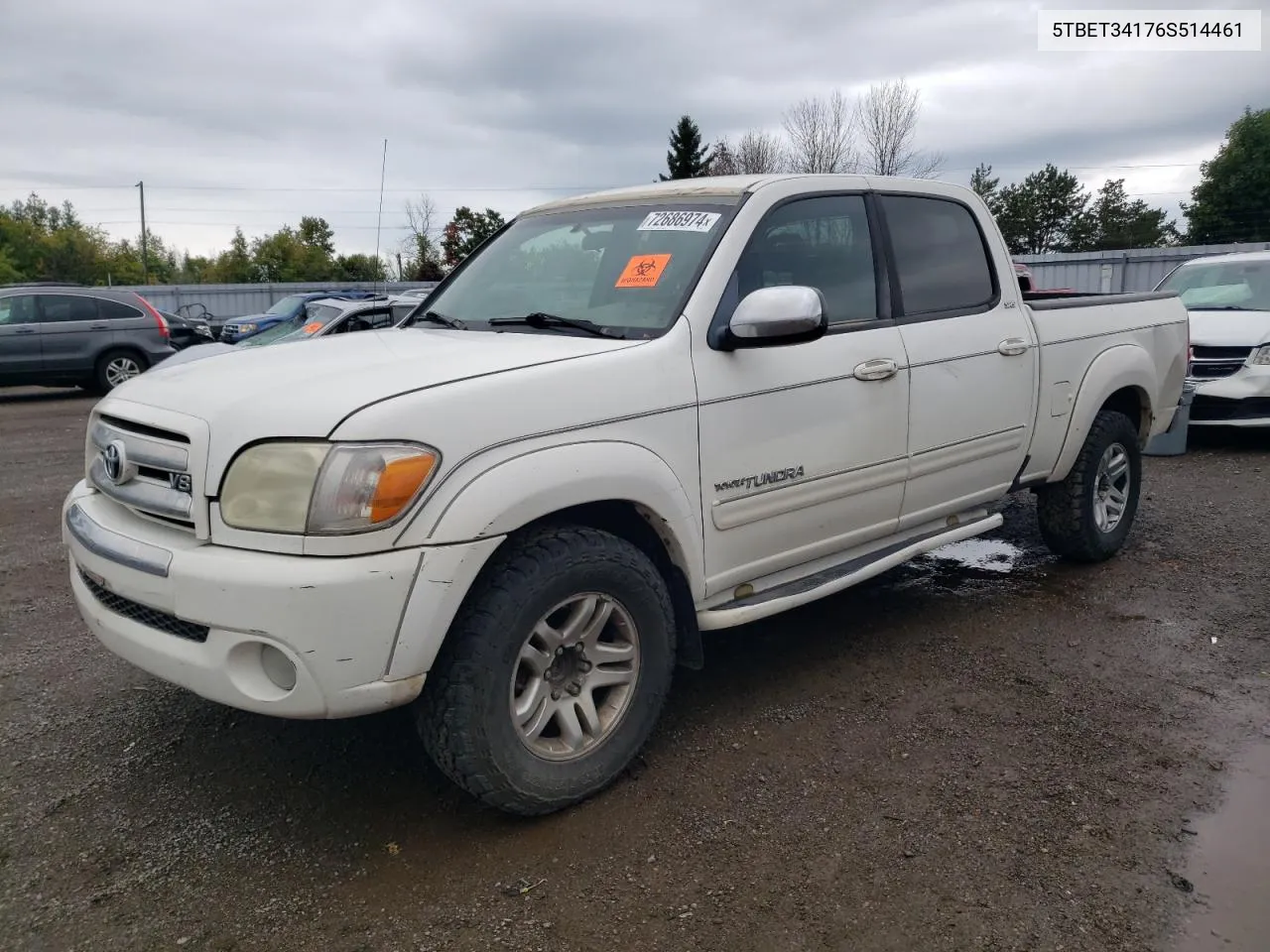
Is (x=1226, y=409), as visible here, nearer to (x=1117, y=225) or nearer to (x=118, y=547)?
(x=118, y=547)

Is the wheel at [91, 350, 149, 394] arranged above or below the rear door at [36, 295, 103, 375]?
below

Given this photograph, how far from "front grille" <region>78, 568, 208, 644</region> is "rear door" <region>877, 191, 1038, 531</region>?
2.63 m

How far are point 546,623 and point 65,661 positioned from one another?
98.2 inches

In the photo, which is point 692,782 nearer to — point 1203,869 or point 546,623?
point 546,623

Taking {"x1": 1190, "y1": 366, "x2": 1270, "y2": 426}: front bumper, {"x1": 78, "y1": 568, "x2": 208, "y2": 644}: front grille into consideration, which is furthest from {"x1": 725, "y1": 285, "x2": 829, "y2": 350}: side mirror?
{"x1": 1190, "y1": 366, "x2": 1270, "y2": 426}: front bumper

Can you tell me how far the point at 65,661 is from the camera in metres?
4.13

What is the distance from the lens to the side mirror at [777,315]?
307 cm

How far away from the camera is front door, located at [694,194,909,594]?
323cm

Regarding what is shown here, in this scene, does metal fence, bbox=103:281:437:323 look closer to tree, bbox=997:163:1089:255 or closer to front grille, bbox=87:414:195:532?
front grille, bbox=87:414:195:532

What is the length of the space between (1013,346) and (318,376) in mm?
3017

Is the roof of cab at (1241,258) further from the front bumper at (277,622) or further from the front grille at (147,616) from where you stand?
the front grille at (147,616)

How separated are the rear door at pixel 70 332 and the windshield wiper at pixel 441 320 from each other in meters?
12.2

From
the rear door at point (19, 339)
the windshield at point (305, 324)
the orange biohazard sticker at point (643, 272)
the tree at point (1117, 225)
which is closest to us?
the orange biohazard sticker at point (643, 272)

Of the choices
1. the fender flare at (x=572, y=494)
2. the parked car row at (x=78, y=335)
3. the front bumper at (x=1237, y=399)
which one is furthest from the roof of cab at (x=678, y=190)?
the parked car row at (x=78, y=335)
